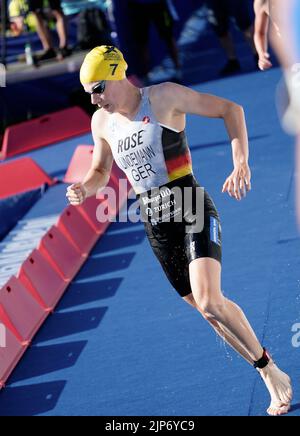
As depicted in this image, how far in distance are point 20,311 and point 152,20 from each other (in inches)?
343

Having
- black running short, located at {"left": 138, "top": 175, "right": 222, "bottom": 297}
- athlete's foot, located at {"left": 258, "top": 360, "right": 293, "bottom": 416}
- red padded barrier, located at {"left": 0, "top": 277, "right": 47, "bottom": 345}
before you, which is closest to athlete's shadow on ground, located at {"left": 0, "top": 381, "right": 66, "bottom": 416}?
A: red padded barrier, located at {"left": 0, "top": 277, "right": 47, "bottom": 345}

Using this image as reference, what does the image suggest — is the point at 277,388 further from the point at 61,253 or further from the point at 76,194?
the point at 61,253

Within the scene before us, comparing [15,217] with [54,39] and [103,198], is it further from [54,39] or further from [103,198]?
[54,39]

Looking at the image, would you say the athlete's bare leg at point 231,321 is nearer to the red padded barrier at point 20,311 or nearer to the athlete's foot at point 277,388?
the athlete's foot at point 277,388

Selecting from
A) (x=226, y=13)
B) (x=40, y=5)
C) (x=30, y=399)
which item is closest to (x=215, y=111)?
(x=30, y=399)

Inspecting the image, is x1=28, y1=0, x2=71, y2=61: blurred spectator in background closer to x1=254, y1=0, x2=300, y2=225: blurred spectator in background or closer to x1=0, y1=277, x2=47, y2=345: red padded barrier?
x1=254, y1=0, x2=300, y2=225: blurred spectator in background

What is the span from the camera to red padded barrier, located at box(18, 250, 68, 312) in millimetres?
8891

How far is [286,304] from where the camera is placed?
770cm

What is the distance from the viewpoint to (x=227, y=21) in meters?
16.0

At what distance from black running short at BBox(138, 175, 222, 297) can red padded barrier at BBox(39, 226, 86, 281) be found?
313 centimetres

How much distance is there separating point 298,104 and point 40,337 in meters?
5.27

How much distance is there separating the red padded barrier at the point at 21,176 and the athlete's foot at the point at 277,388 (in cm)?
637
